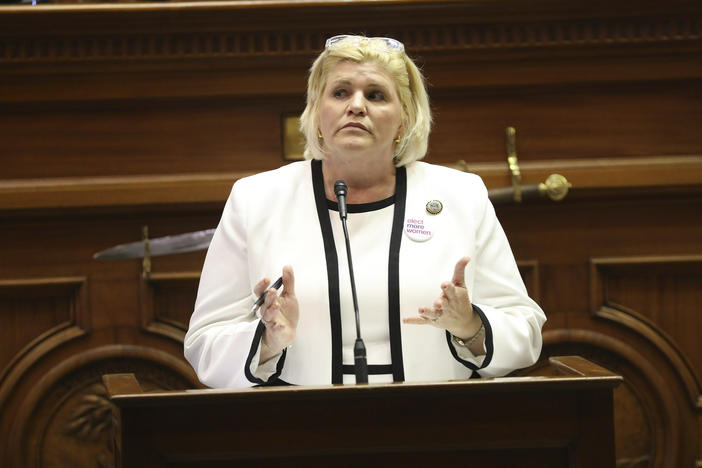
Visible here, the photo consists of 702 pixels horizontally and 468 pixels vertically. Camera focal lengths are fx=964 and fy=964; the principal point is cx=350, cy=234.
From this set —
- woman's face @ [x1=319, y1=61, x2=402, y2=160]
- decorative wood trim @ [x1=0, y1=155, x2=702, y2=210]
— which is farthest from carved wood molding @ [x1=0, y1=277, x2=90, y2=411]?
woman's face @ [x1=319, y1=61, x2=402, y2=160]

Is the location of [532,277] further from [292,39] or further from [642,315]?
[292,39]

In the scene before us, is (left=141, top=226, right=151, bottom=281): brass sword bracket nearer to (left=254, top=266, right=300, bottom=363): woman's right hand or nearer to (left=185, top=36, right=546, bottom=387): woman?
(left=185, top=36, right=546, bottom=387): woman

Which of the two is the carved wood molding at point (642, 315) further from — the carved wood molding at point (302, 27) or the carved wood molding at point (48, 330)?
the carved wood molding at point (48, 330)

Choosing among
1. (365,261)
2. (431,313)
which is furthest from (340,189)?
(431,313)

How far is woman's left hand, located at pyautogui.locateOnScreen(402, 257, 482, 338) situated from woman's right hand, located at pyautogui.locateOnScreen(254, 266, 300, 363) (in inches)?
9.7

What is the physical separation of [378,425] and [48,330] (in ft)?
6.33

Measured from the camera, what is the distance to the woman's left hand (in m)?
2.03

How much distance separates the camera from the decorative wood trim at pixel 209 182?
3.26 m

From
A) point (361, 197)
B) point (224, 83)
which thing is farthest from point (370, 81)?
point (224, 83)

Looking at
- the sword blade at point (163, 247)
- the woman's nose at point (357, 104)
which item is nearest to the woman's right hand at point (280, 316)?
the woman's nose at point (357, 104)

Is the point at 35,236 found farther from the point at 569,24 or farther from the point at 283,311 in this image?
the point at 569,24

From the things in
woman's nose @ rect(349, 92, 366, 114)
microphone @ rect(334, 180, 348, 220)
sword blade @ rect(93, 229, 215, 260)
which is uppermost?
woman's nose @ rect(349, 92, 366, 114)

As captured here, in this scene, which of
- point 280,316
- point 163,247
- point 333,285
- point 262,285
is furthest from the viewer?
point 163,247

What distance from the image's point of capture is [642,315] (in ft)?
11.0
